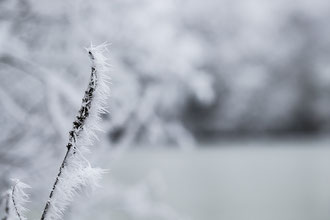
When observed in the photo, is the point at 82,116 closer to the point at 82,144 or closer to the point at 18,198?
the point at 82,144

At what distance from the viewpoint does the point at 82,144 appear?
1056mm

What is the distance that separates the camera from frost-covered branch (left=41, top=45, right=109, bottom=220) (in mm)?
1008

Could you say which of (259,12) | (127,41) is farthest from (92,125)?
(259,12)

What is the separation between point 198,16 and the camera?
3904mm

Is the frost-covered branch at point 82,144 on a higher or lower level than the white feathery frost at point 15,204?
higher

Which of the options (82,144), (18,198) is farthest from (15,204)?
(82,144)

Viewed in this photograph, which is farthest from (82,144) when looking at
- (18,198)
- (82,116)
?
(18,198)

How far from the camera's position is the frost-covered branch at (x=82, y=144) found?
1.01 m

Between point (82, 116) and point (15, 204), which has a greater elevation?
point (82, 116)

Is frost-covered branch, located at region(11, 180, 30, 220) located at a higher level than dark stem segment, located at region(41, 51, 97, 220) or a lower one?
lower

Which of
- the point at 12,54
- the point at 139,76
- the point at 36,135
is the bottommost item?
the point at 36,135

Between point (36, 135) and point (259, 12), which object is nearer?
point (36, 135)

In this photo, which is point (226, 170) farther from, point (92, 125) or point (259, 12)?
point (92, 125)

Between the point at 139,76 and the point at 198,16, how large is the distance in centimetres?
123
